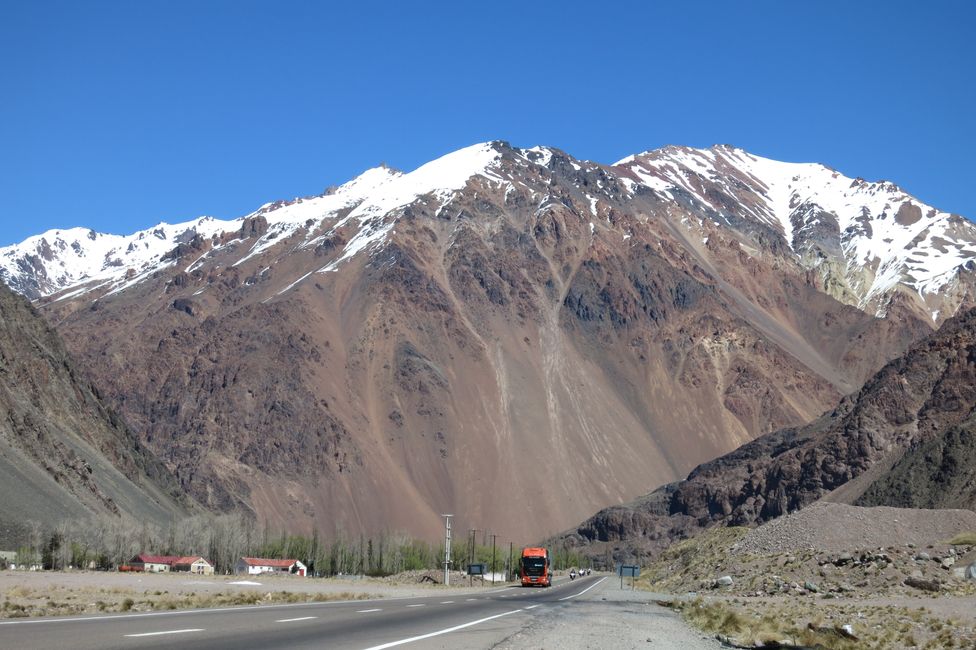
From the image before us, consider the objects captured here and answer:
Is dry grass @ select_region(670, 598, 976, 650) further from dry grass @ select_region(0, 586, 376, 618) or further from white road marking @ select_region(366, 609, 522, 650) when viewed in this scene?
dry grass @ select_region(0, 586, 376, 618)

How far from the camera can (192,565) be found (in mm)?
120312

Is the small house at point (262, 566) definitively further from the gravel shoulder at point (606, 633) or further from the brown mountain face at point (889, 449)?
the gravel shoulder at point (606, 633)

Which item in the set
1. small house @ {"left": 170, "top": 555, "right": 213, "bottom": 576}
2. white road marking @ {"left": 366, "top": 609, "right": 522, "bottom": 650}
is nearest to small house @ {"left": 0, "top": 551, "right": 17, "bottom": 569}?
small house @ {"left": 170, "top": 555, "right": 213, "bottom": 576}

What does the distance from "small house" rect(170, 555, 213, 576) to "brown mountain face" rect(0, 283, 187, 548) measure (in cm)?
1333

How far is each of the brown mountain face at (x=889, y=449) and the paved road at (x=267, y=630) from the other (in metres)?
78.2

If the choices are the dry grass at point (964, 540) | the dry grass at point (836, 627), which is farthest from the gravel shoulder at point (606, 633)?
the dry grass at point (964, 540)

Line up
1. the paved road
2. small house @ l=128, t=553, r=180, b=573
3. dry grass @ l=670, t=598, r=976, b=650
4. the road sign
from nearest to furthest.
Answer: the paved road < dry grass @ l=670, t=598, r=976, b=650 < the road sign < small house @ l=128, t=553, r=180, b=573

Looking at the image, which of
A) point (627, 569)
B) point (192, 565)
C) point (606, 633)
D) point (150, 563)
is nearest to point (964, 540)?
point (606, 633)

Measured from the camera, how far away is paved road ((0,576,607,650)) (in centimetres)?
2172

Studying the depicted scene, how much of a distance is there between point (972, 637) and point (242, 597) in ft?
87.0

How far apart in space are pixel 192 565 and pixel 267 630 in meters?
100

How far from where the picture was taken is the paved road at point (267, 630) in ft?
71.3

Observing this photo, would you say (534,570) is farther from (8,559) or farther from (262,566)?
(262,566)

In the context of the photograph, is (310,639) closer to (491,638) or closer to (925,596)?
(491,638)
